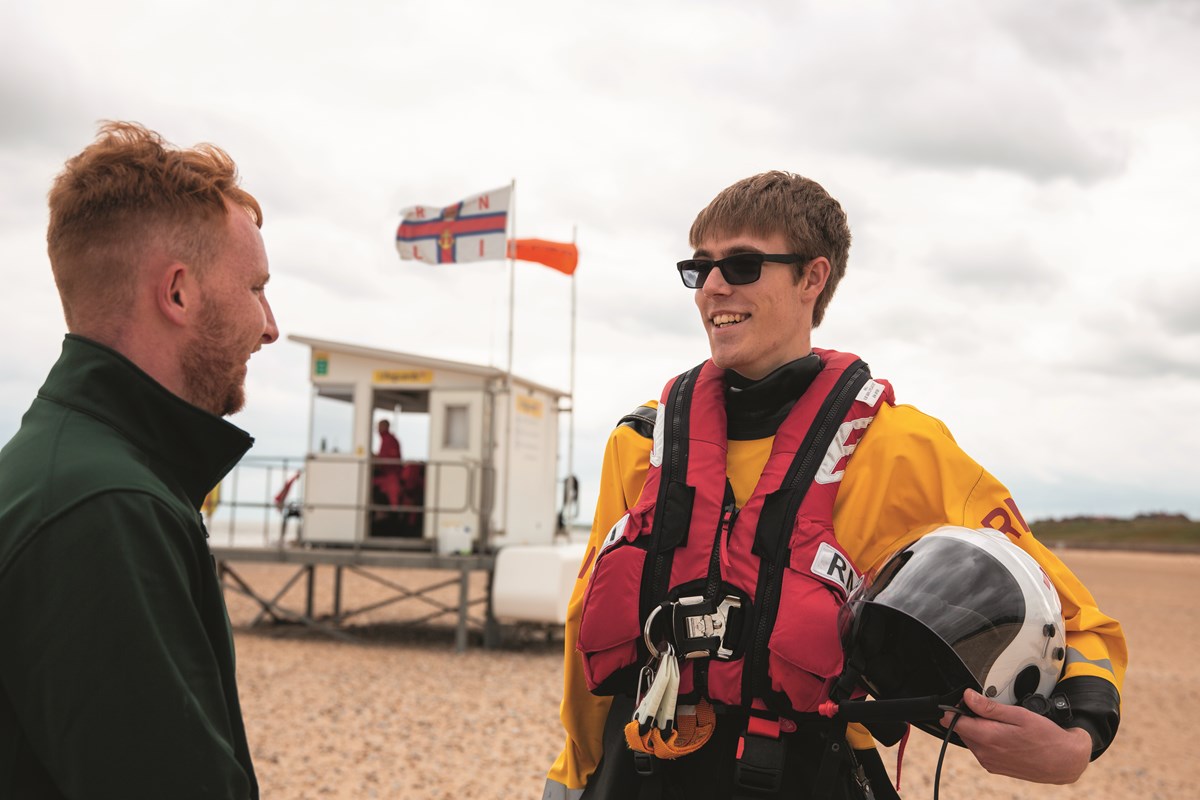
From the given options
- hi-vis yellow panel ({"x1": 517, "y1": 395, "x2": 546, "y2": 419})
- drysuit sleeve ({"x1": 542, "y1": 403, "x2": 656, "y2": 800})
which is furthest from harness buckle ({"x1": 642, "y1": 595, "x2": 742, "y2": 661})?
hi-vis yellow panel ({"x1": 517, "y1": 395, "x2": 546, "y2": 419})

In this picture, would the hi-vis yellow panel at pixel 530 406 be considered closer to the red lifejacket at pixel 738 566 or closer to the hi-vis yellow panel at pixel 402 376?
the hi-vis yellow panel at pixel 402 376

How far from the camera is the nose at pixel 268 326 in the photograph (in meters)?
1.89

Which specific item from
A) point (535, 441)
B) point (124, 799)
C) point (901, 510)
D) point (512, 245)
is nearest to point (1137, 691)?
point (535, 441)

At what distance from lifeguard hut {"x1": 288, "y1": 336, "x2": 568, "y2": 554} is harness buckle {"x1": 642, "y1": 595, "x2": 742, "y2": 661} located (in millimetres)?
10331

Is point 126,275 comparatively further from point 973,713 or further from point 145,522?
point 973,713

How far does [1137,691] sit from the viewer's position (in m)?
12.3

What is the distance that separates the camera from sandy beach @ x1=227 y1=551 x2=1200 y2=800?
715 centimetres

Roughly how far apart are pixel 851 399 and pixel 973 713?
2.28 ft

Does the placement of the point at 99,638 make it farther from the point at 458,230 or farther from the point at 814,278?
the point at 458,230

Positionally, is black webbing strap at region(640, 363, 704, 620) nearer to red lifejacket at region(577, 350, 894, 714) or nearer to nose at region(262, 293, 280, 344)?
red lifejacket at region(577, 350, 894, 714)

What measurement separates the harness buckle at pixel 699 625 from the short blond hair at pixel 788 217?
2.48ft

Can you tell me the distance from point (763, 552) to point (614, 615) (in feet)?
1.09

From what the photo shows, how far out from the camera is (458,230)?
1388cm

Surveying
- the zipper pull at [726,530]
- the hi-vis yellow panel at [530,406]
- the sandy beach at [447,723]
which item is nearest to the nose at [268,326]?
the zipper pull at [726,530]
